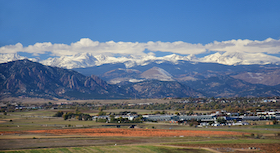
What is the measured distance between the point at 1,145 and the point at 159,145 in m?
42.8

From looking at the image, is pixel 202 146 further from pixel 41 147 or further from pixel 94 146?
pixel 41 147

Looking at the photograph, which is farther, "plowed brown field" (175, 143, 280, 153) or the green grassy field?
"plowed brown field" (175, 143, 280, 153)

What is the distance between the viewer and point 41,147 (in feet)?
303

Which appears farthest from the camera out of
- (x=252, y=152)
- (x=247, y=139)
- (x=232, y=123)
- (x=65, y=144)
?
(x=232, y=123)

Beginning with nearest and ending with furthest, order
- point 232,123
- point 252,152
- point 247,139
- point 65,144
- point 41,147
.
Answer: point 252,152 < point 41,147 < point 65,144 < point 247,139 < point 232,123

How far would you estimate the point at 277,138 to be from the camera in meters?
111

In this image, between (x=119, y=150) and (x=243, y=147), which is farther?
(x=243, y=147)

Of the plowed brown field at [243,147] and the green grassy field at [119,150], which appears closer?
the green grassy field at [119,150]

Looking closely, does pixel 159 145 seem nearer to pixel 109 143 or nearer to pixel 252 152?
pixel 109 143

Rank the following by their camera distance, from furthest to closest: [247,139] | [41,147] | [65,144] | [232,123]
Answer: [232,123] → [247,139] → [65,144] → [41,147]

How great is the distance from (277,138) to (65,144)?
6523cm

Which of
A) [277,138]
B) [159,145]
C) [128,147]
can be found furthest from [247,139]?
[128,147]

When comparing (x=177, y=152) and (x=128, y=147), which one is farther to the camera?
(x=128, y=147)

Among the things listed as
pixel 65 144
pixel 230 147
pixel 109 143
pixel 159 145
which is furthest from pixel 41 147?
pixel 230 147
